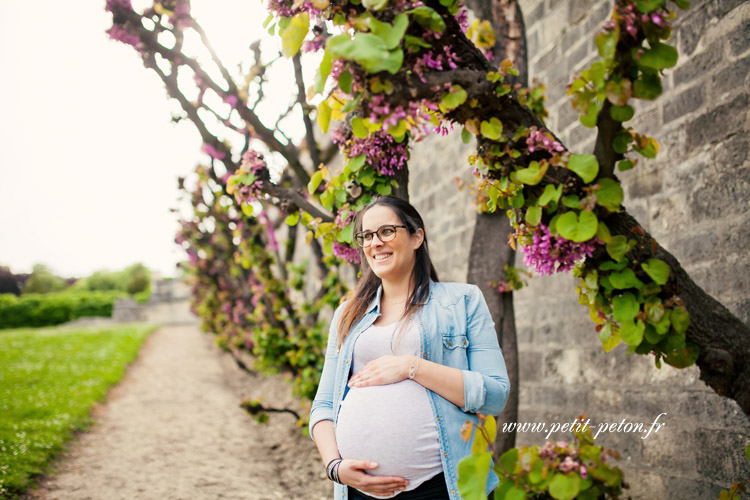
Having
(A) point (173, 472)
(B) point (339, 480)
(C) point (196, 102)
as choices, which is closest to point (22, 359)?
(A) point (173, 472)

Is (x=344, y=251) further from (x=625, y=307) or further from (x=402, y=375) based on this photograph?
(x=625, y=307)

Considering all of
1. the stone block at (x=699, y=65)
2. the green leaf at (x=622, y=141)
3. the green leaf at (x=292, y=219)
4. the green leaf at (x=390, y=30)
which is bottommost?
the green leaf at (x=292, y=219)

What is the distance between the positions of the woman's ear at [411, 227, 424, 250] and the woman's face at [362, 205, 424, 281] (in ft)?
0.05

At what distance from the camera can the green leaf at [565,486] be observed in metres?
1.19

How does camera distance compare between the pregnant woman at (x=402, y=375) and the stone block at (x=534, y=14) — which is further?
the stone block at (x=534, y=14)

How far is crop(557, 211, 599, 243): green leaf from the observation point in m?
1.36

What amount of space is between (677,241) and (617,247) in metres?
1.67

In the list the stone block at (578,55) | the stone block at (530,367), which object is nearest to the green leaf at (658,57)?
the stone block at (578,55)

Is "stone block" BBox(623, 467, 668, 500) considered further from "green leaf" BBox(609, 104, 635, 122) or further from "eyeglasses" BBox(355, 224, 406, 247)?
"green leaf" BBox(609, 104, 635, 122)

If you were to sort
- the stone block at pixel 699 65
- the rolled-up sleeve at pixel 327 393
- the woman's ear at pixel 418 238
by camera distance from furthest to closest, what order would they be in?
the stone block at pixel 699 65
the woman's ear at pixel 418 238
the rolled-up sleeve at pixel 327 393

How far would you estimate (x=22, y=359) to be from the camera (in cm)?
898

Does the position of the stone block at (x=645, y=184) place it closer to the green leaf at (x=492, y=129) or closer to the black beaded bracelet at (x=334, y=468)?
the green leaf at (x=492, y=129)

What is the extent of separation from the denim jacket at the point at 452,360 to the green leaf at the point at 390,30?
955 millimetres

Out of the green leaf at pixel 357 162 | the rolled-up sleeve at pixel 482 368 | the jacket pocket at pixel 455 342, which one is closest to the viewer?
the rolled-up sleeve at pixel 482 368
